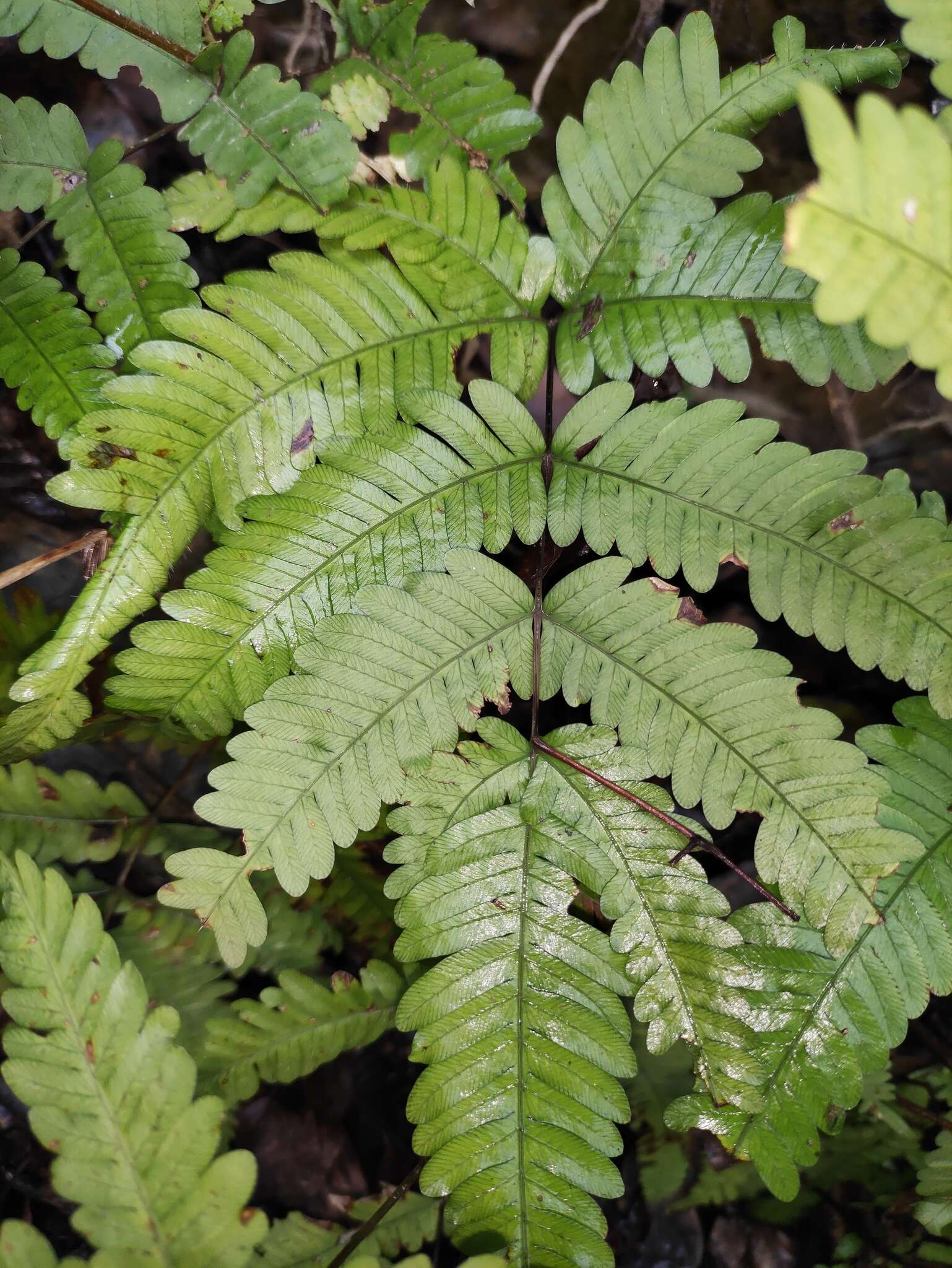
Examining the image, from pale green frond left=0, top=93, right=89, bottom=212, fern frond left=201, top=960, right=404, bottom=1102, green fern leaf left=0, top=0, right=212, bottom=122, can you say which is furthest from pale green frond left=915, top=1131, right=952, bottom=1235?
pale green frond left=0, top=93, right=89, bottom=212

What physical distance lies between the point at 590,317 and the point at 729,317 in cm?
30

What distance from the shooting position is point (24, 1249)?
1.20 meters

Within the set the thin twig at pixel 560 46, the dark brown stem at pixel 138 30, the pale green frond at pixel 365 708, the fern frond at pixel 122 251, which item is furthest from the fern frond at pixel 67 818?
the thin twig at pixel 560 46

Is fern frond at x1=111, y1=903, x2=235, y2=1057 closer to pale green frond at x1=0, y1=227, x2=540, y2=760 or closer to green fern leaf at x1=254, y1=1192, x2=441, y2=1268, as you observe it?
green fern leaf at x1=254, y1=1192, x2=441, y2=1268

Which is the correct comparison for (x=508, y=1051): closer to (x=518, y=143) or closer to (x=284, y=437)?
(x=284, y=437)

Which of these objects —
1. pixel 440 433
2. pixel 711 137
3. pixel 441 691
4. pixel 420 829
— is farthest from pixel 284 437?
pixel 711 137

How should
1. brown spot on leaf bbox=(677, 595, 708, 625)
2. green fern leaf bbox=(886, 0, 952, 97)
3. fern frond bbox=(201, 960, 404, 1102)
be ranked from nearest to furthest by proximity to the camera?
green fern leaf bbox=(886, 0, 952, 97) < brown spot on leaf bbox=(677, 595, 708, 625) < fern frond bbox=(201, 960, 404, 1102)

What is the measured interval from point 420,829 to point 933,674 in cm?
105

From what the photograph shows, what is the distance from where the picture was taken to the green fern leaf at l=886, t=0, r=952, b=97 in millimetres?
1025

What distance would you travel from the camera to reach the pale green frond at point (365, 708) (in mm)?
1482

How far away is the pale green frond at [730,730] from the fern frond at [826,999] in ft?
0.52

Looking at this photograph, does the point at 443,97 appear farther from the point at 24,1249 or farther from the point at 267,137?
the point at 24,1249

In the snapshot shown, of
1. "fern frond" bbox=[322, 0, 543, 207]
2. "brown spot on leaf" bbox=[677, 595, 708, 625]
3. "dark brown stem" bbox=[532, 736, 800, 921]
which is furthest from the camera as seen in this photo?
"fern frond" bbox=[322, 0, 543, 207]

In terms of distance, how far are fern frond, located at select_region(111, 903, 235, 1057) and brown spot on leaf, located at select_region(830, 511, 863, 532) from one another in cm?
188
